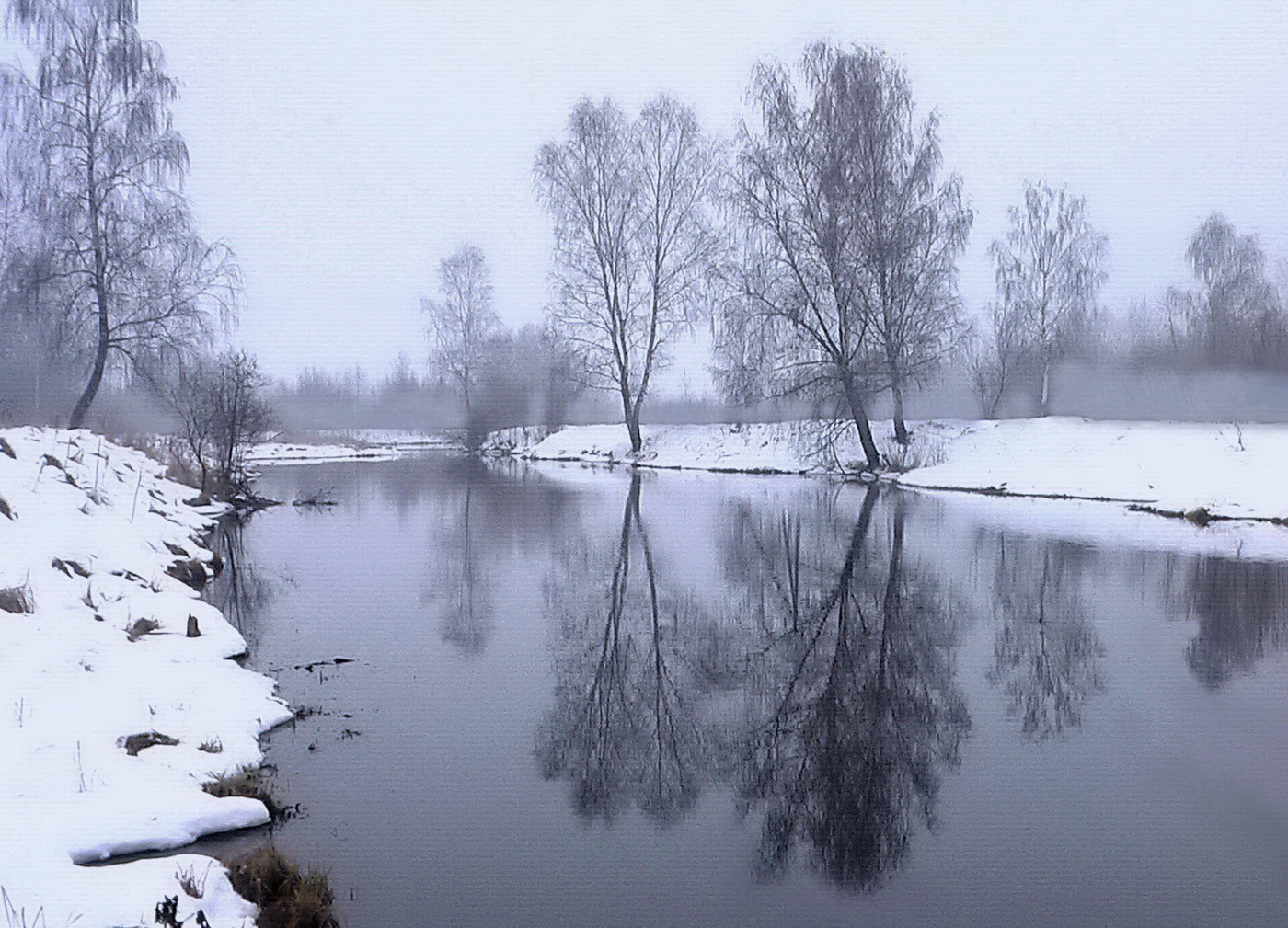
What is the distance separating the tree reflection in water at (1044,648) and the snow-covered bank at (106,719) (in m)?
4.69

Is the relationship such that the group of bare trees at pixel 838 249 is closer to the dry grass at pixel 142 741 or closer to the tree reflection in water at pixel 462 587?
the tree reflection in water at pixel 462 587

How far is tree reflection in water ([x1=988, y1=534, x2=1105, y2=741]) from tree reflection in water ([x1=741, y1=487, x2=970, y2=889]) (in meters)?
0.43

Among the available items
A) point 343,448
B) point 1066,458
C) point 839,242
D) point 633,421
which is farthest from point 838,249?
point 343,448

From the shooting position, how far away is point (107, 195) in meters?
19.7

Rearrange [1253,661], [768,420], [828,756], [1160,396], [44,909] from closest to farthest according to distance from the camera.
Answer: [44,909] → [828,756] → [1253,661] → [1160,396] → [768,420]

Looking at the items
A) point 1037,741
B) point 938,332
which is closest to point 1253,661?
point 1037,741

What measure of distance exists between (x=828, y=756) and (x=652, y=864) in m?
1.54

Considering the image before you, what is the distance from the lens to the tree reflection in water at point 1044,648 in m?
6.35

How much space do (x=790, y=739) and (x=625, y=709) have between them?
1200mm

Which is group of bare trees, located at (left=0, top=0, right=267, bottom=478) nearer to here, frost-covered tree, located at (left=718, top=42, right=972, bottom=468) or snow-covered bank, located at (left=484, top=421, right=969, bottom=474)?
frost-covered tree, located at (left=718, top=42, right=972, bottom=468)

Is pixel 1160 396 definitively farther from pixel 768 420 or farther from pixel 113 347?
pixel 113 347

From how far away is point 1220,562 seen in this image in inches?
479

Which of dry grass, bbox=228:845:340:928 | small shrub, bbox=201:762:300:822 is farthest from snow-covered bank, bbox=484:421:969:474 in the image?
dry grass, bbox=228:845:340:928

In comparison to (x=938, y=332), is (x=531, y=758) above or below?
below
